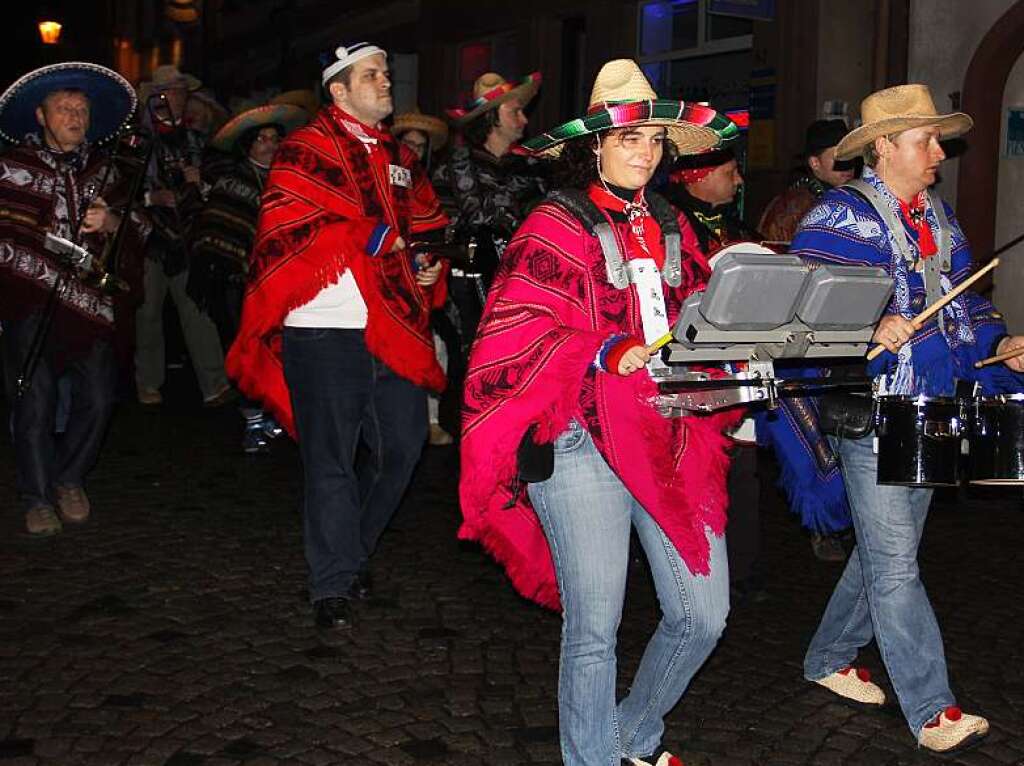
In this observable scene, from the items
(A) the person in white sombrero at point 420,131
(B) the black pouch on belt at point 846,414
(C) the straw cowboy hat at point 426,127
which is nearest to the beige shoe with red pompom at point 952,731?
(B) the black pouch on belt at point 846,414

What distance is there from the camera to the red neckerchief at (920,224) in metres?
4.43

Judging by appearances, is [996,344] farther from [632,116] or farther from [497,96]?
[497,96]

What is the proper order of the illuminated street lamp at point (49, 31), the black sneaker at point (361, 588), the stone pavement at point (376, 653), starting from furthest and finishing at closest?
1. the illuminated street lamp at point (49, 31)
2. the black sneaker at point (361, 588)
3. the stone pavement at point (376, 653)

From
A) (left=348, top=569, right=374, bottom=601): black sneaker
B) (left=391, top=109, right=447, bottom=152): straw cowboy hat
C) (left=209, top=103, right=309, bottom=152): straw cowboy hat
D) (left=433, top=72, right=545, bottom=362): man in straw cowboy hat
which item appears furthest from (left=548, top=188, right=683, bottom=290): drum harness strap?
(left=391, top=109, right=447, bottom=152): straw cowboy hat

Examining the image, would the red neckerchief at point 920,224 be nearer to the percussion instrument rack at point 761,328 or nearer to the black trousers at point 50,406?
the percussion instrument rack at point 761,328

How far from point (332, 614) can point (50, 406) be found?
2.22 meters

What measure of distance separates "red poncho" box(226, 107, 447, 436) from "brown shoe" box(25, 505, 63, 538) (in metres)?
1.76

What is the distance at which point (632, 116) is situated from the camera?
3.79 metres

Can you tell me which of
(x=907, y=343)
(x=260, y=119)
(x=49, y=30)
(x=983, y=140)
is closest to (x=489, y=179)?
(x=260, y=119)

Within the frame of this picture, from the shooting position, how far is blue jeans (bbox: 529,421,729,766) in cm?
370

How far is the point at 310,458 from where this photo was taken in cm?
564

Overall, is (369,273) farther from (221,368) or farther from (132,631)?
(221,368)

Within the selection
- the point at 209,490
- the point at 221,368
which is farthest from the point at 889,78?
the point at 209,490

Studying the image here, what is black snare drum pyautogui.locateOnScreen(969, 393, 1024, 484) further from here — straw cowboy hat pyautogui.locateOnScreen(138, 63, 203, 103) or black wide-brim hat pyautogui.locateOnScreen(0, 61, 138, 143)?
straw cowboy hat pyautogui.locateOnScreen(138, 63, 203, 103)
